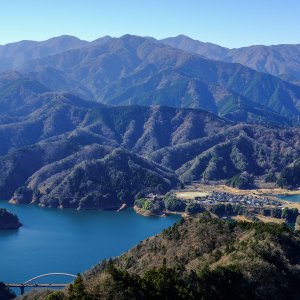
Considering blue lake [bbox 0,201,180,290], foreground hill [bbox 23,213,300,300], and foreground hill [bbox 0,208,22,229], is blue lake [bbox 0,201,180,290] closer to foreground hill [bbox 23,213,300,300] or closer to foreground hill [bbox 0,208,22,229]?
foreground hill [bbox 0,208,22,229]

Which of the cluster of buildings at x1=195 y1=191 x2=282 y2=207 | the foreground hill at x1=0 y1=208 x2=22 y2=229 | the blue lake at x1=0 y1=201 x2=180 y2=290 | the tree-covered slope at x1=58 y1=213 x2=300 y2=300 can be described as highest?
the tree-covered slope at x1=58 y1=213 x2=300 y2=300

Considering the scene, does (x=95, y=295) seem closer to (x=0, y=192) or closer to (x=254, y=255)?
(x=254, y=255)

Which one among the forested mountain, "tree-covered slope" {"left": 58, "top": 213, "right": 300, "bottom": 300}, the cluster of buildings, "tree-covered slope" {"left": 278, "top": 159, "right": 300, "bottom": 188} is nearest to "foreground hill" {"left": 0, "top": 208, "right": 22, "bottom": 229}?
the forested mountain

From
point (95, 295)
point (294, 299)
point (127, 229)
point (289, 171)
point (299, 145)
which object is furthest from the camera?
point (299, 145)

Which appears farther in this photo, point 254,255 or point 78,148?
point 78,148

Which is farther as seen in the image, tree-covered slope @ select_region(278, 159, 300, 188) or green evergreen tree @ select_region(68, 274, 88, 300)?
tree-covered slope @ select_region(278, 159, 300, 188)

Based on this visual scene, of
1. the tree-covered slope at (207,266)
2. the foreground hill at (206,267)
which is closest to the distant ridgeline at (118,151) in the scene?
the tree-covered slope at (207,266)

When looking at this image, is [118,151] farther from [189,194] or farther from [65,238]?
[65,238]

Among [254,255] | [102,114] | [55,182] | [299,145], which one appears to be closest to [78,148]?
[55,182]
